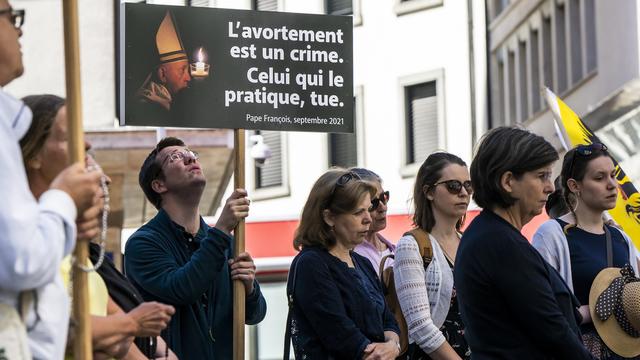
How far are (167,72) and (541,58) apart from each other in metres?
26.6

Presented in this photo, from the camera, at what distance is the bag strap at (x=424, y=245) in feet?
26.9

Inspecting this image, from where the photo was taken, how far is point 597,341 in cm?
771

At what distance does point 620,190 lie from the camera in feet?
30.9

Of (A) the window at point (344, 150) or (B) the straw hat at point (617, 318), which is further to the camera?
(A) the window at point (344, 150)

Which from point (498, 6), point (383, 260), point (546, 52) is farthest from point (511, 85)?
point (383, 260)

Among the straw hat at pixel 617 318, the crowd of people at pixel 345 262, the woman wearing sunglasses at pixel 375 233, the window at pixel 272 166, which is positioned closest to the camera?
the crowd of people at pixel 345 262

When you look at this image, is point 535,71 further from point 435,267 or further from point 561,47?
point 435,267

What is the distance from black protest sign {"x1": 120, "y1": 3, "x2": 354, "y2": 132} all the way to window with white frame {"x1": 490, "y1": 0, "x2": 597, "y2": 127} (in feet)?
69.9

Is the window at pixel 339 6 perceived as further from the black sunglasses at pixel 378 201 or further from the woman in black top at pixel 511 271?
the woman in black top at pixel 511 271

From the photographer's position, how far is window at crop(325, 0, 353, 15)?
34.6 meters

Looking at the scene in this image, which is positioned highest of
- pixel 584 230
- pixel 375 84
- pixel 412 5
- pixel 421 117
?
pixel 412 5

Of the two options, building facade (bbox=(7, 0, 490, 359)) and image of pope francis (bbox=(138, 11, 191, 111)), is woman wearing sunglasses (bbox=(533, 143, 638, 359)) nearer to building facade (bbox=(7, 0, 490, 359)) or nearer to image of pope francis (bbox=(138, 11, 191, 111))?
image of pope francis (bbox=(138, 11, 191, 111))

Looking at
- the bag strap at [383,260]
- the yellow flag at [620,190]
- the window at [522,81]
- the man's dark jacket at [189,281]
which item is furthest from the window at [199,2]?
the man's dark jacket at [189,281]

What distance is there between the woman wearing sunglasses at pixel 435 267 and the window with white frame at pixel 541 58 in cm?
2131
